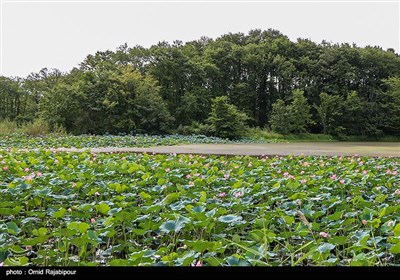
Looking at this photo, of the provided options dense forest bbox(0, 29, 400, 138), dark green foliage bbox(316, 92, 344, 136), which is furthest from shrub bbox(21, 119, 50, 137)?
dark green foliage bbox(316, 92, 344, 136)

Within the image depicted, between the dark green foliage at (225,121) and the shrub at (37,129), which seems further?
the dark green foliage at (225,121)

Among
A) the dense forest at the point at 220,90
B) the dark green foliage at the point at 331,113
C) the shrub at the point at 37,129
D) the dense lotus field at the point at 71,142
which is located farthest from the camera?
the dark green foliage at the point at 331,113

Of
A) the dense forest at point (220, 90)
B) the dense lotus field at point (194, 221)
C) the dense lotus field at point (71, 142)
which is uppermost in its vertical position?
the dense forest at point (220, 90)

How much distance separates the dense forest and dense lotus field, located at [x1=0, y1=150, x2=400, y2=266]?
44.0ft

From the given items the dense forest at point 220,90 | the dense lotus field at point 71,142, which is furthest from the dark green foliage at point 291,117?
the dense lotus field at point 71,142

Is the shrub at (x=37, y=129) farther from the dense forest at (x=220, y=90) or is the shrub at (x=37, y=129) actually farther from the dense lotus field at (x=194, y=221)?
the dense lotus field at (x=194, y=221)

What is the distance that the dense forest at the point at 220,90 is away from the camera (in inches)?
668

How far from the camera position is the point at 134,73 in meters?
18.6

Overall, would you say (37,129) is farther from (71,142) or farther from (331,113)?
(331,113)

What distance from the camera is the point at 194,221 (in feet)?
5.80

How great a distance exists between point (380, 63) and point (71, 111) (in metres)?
20.4

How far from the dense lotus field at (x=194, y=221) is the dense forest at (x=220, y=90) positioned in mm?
13420

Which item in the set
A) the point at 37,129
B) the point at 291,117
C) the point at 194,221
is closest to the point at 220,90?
the point at 291,117
